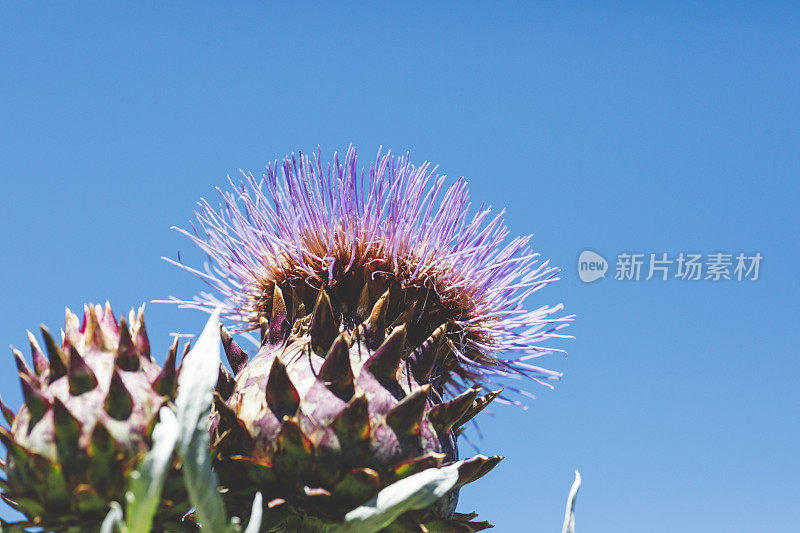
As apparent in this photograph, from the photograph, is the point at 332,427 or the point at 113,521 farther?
the point at 332,427

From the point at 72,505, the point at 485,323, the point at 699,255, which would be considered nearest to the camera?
the point at 72,505

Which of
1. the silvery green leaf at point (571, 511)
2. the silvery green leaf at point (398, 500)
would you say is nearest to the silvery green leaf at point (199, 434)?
the silvery green leaf at point (398, 500)

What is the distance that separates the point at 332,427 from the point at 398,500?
8.3 inches

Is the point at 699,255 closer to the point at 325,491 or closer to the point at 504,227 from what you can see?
the point at 504,227

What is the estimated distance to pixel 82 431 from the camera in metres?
1.45

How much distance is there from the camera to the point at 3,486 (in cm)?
150

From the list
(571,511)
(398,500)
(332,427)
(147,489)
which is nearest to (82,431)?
(147,489)

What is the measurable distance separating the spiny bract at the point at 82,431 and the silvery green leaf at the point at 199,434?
5.8 inches

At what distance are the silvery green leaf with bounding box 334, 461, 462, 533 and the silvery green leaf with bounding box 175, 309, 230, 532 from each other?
0.26 metres

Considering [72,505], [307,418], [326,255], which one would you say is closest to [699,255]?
[326,255]

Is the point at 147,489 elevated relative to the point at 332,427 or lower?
lower

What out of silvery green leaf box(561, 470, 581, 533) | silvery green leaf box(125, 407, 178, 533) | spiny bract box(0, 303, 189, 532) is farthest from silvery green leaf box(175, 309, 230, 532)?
silvery green leaf box(561, 470, 581, 533)

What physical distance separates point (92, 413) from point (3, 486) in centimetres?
24

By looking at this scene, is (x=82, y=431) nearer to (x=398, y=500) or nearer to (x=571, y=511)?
(x=398, y=500)
